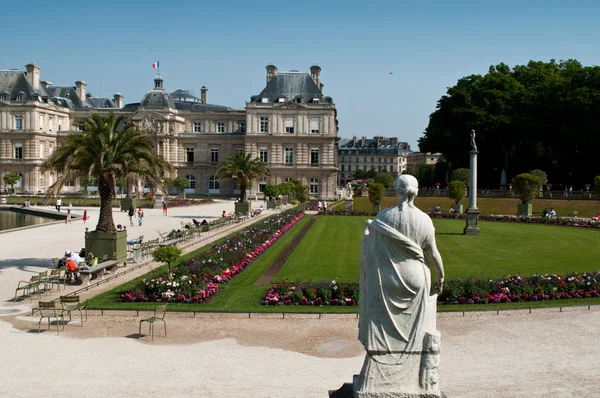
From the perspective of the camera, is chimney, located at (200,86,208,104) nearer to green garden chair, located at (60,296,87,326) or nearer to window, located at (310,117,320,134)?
window, located at (310,117,320,134)

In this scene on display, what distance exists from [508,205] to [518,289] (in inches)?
1599

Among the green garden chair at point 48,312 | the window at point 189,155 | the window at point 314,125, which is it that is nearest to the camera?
the green garden chair at point 48,312

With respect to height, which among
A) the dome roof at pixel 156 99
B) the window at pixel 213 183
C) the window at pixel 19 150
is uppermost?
the dome roof at pixel 156 99

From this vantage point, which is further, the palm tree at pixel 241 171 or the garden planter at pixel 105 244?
the palm tree at pixel 241 171

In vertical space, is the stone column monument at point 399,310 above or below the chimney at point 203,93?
below

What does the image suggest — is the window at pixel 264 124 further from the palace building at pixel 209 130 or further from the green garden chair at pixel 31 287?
the green garden chair at pixel 31 287

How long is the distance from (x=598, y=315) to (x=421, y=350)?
11200mm

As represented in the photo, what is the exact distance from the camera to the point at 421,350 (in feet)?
19.9

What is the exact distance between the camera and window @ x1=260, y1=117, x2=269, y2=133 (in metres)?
76.9

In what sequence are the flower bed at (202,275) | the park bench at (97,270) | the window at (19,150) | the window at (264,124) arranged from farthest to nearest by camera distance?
the window at (19,150), the window at (264,124), the park bench at (97,270), the flower bed at (202,275)

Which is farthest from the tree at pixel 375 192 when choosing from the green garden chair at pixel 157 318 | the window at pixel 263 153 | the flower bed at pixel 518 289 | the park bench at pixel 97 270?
the green garden chair at pixel 157 318

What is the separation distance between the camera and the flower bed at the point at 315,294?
618 inches

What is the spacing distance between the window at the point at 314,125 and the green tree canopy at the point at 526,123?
50.4 ft

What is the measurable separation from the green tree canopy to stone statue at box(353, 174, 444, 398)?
58475mm
